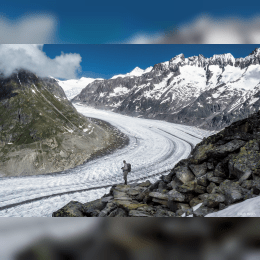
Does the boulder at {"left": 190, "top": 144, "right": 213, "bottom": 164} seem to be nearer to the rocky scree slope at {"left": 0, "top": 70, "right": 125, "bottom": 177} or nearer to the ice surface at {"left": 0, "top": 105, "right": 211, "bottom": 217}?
the ice surface at {"left": 0, "top": 105, "right": 211, "bottom": 217}

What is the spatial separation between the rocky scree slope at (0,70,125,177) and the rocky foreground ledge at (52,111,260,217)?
21.7 feet

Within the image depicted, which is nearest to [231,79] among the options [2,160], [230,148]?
[230,148]

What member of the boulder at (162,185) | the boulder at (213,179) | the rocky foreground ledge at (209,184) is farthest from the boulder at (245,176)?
the boulder at (162,185)

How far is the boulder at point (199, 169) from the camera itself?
101 inches

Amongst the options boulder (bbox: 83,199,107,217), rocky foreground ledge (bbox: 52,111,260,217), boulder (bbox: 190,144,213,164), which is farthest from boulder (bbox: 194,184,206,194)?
boulder (bbox: 83,199,107,217)

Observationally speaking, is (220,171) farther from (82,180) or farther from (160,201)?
(82,180)

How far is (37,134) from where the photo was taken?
29.7 feet

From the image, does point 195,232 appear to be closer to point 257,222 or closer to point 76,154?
point 257,222

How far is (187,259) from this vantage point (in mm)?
876

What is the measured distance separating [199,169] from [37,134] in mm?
8794

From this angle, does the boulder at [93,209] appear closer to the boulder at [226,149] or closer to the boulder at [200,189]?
the boulder at [200,189]

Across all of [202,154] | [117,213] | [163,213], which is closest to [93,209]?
[117,213]

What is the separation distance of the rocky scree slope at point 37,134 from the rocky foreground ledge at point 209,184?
6603 millimetres

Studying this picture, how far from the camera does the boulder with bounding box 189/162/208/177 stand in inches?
101
